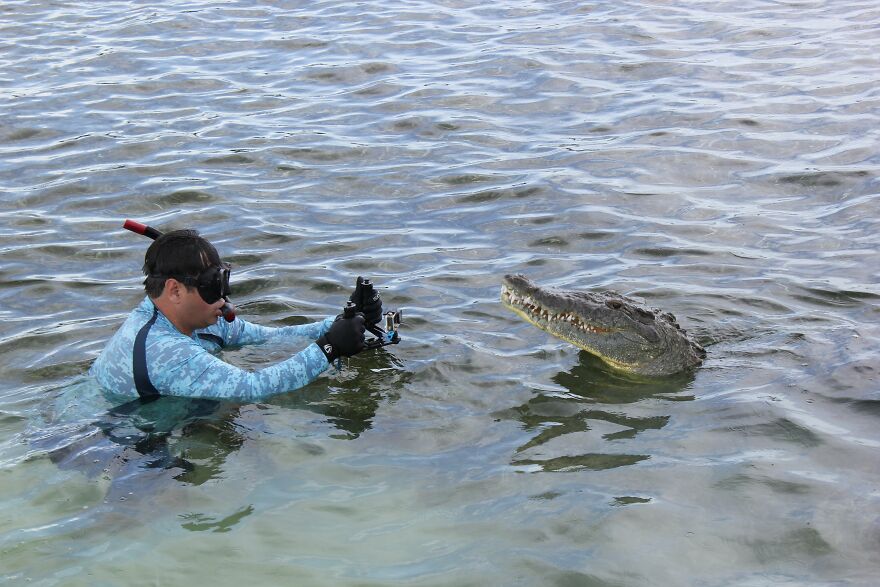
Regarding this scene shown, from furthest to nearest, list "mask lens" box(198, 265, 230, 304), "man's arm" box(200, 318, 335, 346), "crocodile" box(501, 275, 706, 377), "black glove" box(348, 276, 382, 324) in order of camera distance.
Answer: "man's arm" box(200, 318, 335, 346) → "crocodile" box(501, 275, 706, 377) → "black glove" box(348, 276, 382, 324) → "mask lens" box(198, 265, 230, 304)

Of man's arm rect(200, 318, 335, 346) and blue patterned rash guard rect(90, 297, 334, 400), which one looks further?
man's arm rect(200, 318, 335, 346)

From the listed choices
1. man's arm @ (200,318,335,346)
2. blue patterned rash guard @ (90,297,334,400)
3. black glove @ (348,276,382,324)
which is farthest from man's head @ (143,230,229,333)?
man's arm @ (200,318,335,346)

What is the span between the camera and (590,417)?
21.9 ft

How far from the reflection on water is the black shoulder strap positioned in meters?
2.28

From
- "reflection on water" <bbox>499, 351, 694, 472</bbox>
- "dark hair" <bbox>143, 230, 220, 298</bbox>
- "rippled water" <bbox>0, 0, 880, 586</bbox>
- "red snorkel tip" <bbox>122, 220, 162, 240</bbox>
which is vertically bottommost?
"reflection on water" <bbox>499, 351, 694, 472</bbox>

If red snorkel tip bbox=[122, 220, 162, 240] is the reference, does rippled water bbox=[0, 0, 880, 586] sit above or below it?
below

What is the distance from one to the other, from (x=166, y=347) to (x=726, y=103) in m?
8.93

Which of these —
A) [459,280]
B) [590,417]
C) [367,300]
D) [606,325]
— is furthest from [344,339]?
[459,280]

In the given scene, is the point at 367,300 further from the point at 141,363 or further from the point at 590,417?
the point at 590,417

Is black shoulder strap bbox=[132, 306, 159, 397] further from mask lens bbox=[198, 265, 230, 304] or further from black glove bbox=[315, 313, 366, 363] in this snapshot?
black glove bbox=[315, 313, 366, 363]

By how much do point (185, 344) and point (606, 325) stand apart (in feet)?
9.56

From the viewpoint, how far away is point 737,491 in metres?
5.67

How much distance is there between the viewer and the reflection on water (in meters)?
6.10

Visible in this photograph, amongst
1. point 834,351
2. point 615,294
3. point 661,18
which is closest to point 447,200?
point 615,294
